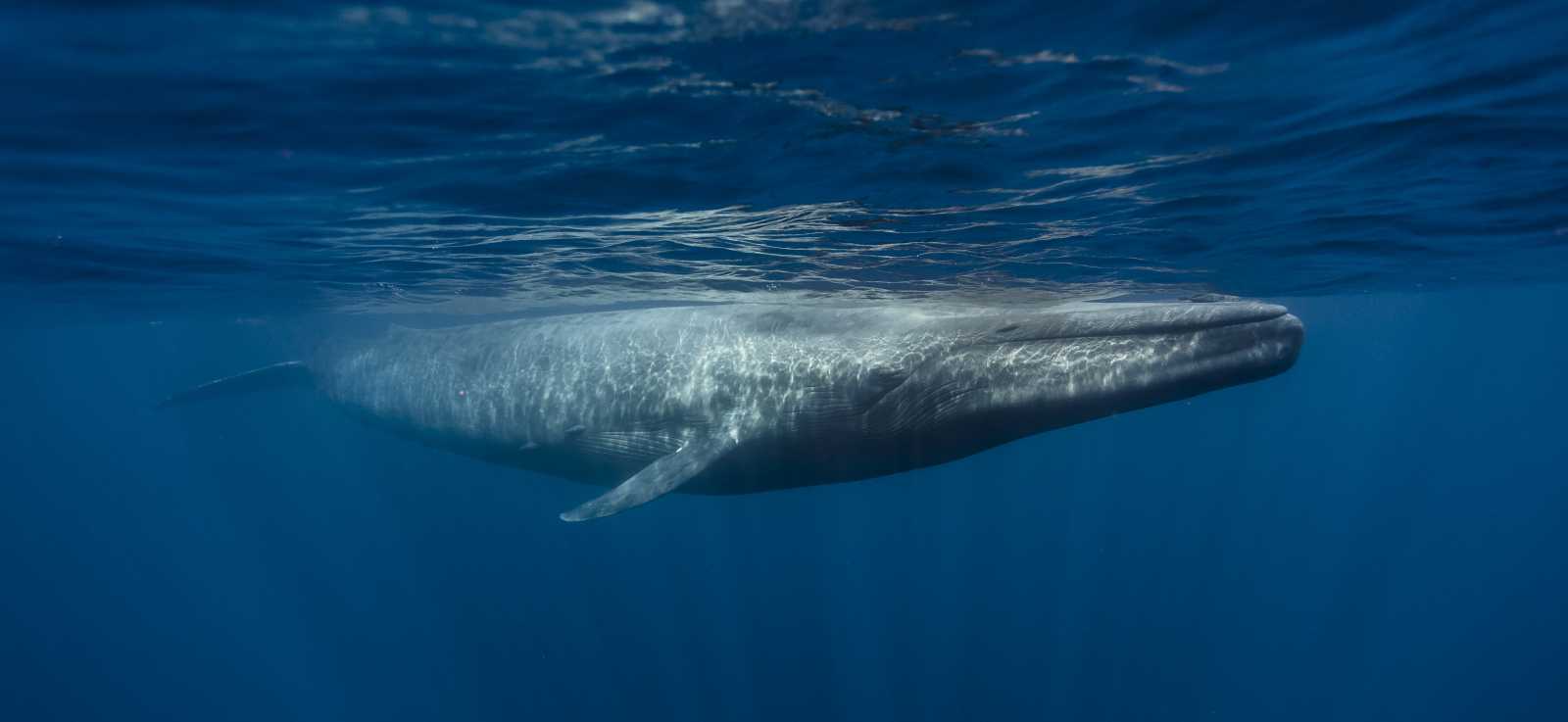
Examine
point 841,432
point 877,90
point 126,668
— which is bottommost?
point 126,668

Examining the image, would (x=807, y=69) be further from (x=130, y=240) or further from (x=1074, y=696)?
(x=1074, y=696)

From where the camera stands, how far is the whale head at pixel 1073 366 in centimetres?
668

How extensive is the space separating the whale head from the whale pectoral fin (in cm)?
189

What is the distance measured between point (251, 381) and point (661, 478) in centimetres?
1593

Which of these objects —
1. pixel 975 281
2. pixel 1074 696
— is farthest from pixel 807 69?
pixel 1074 696

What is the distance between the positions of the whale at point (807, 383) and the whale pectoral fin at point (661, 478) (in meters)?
0.03

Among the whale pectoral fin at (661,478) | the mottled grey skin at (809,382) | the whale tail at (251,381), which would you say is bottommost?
the whale tail at (251,381)

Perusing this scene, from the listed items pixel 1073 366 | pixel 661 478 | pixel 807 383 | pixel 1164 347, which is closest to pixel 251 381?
pixel 661 478

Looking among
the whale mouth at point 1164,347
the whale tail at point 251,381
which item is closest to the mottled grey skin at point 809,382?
the whale mouth at point 1164,347

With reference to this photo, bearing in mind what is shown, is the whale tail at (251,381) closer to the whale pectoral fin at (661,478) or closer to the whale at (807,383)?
the whale at (807,383)

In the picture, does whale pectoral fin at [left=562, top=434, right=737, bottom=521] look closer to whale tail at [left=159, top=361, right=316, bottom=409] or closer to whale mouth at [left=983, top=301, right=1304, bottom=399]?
whale mouth at [left=983, top=301, right=1304, bottom=399]

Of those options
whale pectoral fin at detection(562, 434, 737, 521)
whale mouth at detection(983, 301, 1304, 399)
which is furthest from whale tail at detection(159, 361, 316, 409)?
whale mouth at detection(983, 301, 1304, 399)

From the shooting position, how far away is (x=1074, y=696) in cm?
3262

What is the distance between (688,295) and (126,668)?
5081cm
